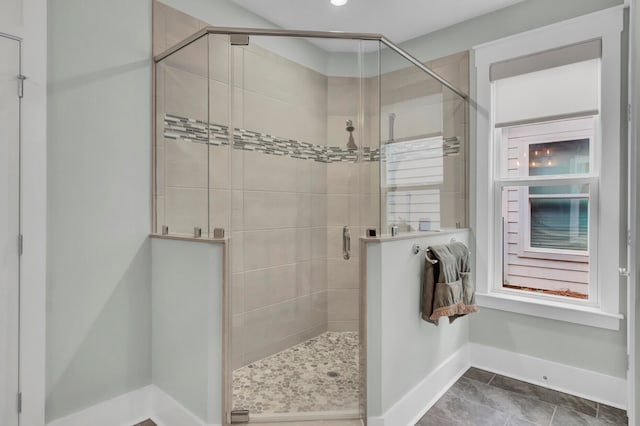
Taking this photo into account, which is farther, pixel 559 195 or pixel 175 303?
pixel 559 195

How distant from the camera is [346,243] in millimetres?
1980

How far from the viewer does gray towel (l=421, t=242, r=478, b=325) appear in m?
2.00

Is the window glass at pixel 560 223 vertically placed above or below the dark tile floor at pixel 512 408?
above

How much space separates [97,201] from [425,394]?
6.96 feet

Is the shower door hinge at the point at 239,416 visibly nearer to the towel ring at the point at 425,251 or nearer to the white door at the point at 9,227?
the white door at the point at 9,227

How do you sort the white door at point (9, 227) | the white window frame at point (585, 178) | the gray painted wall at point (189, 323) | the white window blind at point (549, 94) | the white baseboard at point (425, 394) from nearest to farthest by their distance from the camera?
1. the white door at point (9, 227)
2. the gray painted wall at point (189, 323)
3. the white baseboard at point (425, 394)
4. the white window frame at point (585, 178)
5. the white window blind at point (549, 94)

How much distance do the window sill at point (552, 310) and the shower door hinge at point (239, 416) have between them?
1810 millimetres

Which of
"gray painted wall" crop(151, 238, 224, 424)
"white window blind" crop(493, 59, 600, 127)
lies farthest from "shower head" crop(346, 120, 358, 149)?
"white window blind" crop(493, 59, 600, 127)

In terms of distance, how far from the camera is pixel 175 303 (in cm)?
188

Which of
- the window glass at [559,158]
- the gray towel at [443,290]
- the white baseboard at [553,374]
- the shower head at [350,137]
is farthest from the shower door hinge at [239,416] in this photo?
the window glass at [559,158]

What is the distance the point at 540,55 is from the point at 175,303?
2.75 m

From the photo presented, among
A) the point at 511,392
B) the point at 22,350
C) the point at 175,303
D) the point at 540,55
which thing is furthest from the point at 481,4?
the point at 22,350

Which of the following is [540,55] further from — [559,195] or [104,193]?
[104,193]

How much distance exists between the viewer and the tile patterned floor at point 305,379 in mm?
1830
